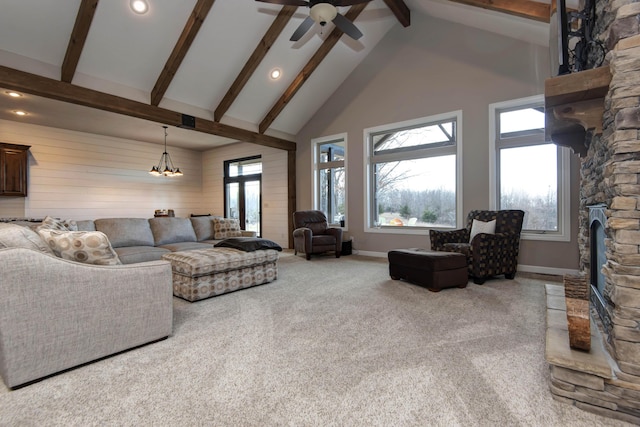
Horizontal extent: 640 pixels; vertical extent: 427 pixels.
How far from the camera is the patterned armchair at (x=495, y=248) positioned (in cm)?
374

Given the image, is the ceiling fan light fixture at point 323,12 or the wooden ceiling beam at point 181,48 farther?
the wooden ceiling beam at point 181,48

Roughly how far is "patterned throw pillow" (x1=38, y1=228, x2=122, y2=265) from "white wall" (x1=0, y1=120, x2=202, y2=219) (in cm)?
555

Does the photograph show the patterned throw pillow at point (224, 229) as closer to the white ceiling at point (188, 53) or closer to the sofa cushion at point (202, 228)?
the sofa cushion at point (202, 228)

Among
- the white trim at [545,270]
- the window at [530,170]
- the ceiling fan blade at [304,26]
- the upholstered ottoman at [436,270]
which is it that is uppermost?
the ceiling fan blade at [304,26]

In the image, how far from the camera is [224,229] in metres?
5.54

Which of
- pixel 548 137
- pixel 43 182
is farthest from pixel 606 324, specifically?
pixel 43 182

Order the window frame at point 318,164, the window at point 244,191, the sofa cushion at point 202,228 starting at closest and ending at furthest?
the sofa cushion at point 202,228 → the window frame at point 318,164 → the window at point 244,191

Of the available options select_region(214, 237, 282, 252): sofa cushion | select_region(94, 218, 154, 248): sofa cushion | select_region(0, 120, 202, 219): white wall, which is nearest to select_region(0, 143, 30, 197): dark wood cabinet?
select_region(0, 120, 202, 219): white wall

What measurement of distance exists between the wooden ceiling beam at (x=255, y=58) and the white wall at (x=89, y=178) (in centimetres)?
336

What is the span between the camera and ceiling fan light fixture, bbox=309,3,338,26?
343cm

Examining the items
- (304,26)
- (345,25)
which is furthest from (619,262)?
(304,26)

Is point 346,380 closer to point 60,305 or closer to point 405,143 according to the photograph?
point 60,305

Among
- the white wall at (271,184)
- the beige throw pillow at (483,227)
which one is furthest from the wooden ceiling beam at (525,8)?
the white wall at (271,184)

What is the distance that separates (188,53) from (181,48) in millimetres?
280
